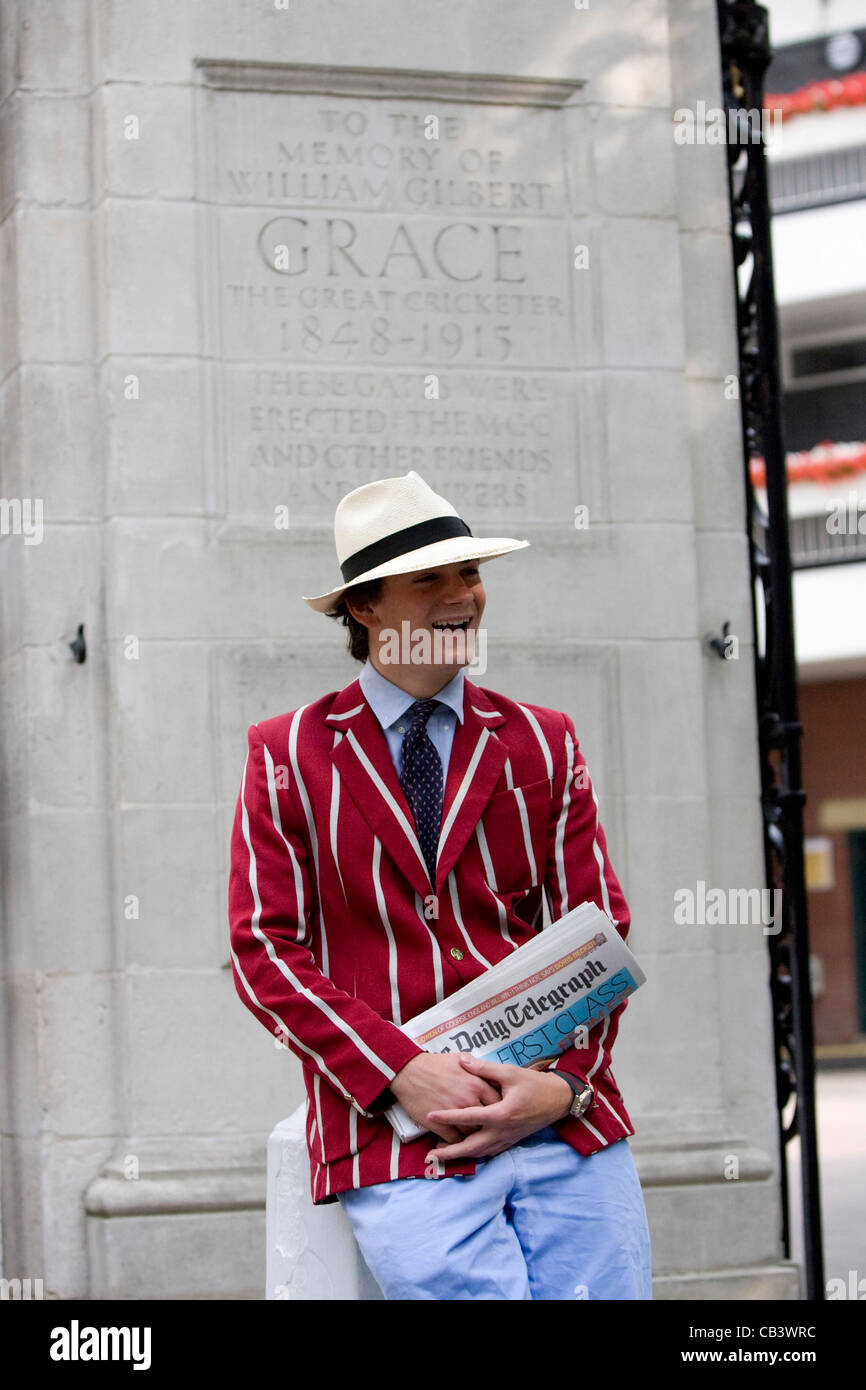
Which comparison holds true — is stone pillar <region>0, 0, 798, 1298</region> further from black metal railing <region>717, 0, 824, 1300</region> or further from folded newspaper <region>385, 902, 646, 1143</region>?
folded newspaper <region>385, 902, 646, 1143</region>

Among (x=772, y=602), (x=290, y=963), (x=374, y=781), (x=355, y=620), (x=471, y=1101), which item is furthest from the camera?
(x=772, y=602)

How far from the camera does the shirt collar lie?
12.9ft

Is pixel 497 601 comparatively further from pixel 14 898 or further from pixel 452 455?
pixel 14 898

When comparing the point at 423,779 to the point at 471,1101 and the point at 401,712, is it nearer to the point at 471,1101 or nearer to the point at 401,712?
the point at 401,712

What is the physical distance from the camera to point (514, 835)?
3863mm

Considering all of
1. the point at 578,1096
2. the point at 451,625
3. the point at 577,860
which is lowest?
the point at 578,1096

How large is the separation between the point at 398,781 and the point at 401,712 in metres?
0.16

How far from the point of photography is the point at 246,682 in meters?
6.61

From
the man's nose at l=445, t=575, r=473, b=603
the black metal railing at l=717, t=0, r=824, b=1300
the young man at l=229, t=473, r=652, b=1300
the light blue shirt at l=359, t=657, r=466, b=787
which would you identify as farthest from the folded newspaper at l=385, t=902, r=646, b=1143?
the black metal railing at l=717, t=0, r=824, b=1300

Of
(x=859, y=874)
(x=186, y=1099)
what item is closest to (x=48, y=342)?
(x=186, y=1099)

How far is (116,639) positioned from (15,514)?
621 millimetres

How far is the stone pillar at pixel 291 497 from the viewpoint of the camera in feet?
21.2

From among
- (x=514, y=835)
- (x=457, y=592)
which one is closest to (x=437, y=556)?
(x=457, y=592)

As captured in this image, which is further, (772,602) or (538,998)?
(772,602)
